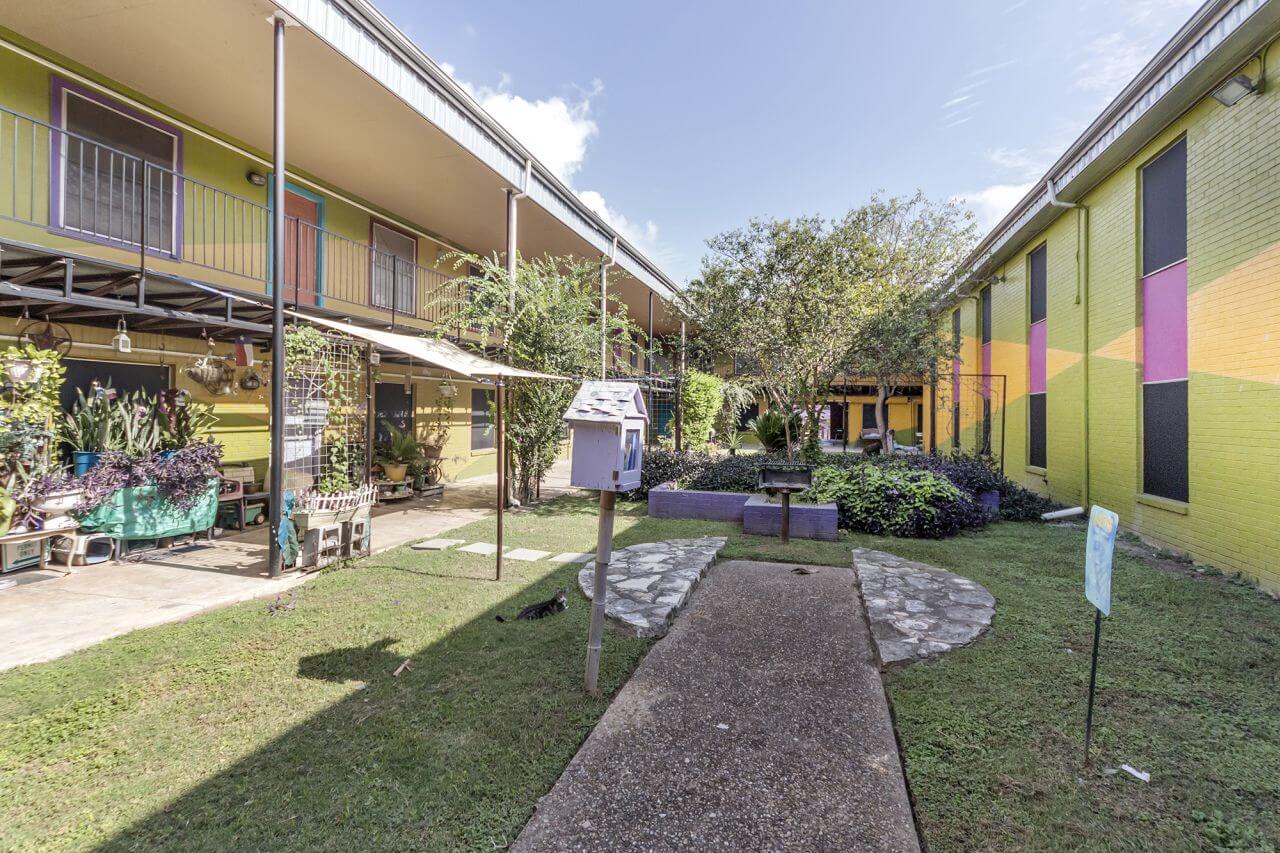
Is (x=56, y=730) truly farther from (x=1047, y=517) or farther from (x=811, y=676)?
(x=1047, y=517)

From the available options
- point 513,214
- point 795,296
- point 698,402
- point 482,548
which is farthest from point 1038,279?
point 482,548

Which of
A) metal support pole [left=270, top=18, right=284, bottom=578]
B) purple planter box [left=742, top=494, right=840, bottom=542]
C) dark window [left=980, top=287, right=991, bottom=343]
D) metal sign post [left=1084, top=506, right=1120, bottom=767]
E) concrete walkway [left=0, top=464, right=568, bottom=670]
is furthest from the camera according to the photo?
dark window [left=980, top=287, right=991, bottom=343]

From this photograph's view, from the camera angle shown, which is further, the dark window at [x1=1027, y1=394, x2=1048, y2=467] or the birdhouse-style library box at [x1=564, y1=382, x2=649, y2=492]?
the dark window at [x1=1027, y1=394, x2=1048, y2=467]

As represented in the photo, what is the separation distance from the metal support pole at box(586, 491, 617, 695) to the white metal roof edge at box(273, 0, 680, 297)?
5852 millimetres

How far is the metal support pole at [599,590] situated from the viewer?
3068 mm

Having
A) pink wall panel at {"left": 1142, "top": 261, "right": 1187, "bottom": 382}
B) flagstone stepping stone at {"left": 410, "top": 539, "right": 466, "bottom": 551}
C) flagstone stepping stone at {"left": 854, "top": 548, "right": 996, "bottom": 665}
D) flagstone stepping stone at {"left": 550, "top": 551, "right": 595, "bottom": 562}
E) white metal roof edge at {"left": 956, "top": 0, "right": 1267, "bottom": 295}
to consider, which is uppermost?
white metal roof edge at {"left": 956, "top": 0, "right": 1267, "bottom": 295}

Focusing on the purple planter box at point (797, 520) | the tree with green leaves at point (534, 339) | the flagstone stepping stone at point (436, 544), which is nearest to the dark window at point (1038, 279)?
the purple planter box at point (797, 520)

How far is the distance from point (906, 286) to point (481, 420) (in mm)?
11568

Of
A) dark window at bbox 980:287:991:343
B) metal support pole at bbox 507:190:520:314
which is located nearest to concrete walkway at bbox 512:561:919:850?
metal support pole at bbox 507:190:520:314

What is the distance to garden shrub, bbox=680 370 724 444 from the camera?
1404 centimetres

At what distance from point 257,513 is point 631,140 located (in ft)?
38.1

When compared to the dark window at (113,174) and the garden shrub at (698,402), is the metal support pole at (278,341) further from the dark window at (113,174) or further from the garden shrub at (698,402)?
the garden shrub at (698,402)

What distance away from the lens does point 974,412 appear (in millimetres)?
14461

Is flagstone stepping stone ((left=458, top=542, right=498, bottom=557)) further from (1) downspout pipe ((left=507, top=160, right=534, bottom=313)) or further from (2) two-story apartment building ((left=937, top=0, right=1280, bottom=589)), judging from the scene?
(2) two-story apartment building ((left=937, top=0, right=1280, bottom=589))
